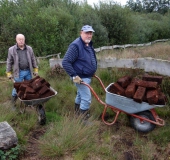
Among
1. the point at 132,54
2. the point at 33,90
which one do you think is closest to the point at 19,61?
the point at 33,90

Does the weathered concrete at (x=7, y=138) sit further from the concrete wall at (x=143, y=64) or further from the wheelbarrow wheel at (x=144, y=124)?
the concrete wall at (x=143, y=64)

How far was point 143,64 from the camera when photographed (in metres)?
5.43

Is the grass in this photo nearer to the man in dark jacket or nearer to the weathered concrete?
the weathered concrete

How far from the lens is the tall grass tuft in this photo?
3480 mm

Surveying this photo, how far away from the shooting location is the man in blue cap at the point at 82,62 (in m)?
4.16

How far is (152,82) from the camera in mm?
3861

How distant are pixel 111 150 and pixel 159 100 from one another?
43.7 inches

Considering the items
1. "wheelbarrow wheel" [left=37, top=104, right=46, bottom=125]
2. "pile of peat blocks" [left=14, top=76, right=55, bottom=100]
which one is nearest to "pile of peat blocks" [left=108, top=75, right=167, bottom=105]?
"pile of peat blocks" [left=14, top=76, right=55, bottom=100]

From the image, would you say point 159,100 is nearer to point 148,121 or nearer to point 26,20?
point 148,121

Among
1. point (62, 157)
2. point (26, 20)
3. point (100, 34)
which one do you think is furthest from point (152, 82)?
point (100, 34)

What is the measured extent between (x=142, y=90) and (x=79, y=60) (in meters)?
1.26

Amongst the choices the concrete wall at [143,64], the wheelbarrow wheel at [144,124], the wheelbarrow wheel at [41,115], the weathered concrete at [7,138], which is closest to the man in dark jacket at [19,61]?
the wheelbarrow wheel at [41,115]

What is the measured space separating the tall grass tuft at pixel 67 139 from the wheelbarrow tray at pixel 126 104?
62 cm

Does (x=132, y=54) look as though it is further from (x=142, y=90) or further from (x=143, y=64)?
(x=142, y=90)
